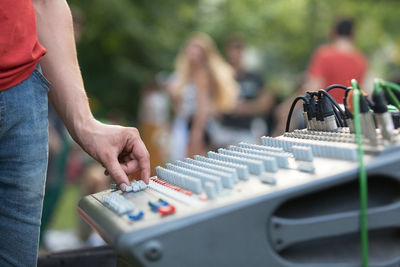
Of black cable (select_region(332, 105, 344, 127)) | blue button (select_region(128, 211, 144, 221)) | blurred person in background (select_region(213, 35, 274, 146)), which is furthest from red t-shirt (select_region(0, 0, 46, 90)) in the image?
blurred person in background (select_region(213, 35, 274, 146))

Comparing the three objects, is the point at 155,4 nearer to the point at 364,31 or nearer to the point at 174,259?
the point at 364,31

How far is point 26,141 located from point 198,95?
13.6 ft

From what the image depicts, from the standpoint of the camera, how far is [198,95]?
5.40m

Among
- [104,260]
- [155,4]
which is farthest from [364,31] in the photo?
[104,260]

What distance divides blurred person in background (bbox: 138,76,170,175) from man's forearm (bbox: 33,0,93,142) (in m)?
5.20

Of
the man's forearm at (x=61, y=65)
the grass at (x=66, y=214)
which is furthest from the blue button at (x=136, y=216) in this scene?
the grass at (x=66, y=214)

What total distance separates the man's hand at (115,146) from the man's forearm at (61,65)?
5cm

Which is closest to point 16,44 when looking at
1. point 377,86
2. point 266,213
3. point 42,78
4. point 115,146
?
point 42,78

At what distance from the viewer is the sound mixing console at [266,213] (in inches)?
36.2

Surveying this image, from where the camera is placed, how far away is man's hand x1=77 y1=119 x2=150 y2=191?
1.36m

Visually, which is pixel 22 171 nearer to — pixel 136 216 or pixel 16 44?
pixel 16 44

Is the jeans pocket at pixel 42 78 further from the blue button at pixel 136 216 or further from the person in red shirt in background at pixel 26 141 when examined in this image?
the blue button at pixel 136 216

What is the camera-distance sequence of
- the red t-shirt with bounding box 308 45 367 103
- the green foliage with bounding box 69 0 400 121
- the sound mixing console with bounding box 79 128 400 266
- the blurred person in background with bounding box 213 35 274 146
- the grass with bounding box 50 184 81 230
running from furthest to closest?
the green foliage with bounding box 69 0 400 121 → the grass with bounding box 50 184 81 230 → the blurred person in background with bounding box 213 35 274 146 → the red t-shirt with bounding box 308 45 367 103 → the sound mixing console with bounding box 79 128 400 266

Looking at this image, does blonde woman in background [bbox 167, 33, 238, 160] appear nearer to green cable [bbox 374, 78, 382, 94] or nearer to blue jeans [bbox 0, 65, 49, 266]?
blue jeans [bbox 0, 65, 49, 266]
